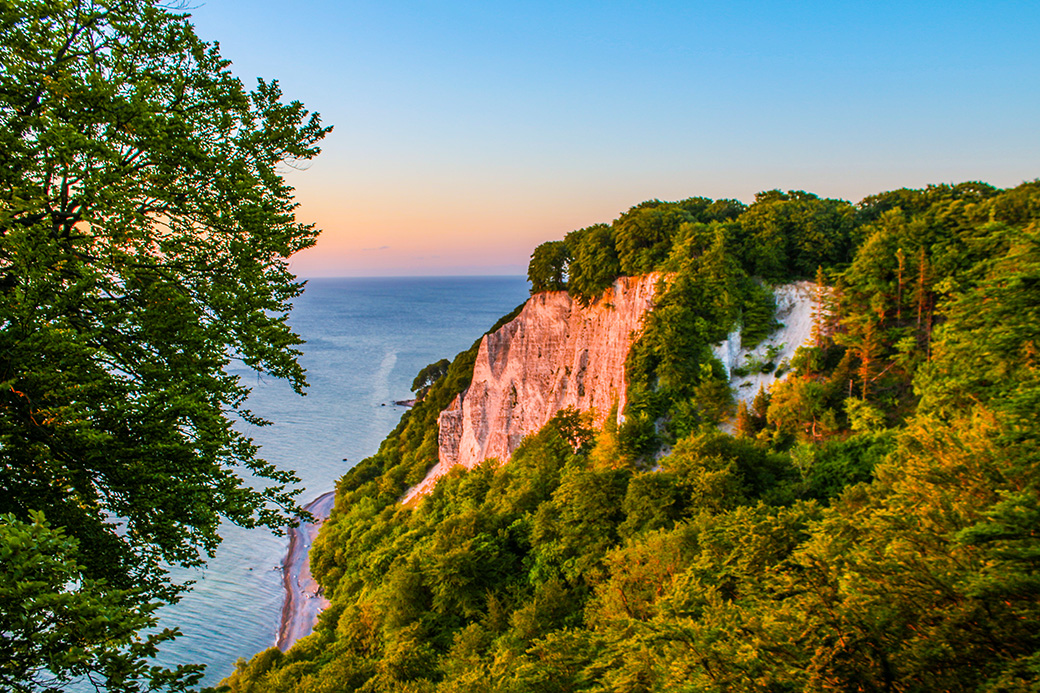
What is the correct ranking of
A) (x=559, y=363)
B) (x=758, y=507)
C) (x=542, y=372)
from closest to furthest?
(x=758, y=507)
(x=559, y=363)
(x=542, y=372)

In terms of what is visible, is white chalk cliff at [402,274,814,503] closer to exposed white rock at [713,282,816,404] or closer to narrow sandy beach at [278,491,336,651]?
exposed white rock at [713,282,816,404]

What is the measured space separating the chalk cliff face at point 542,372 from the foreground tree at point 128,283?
25.6 metres

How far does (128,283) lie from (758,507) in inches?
608

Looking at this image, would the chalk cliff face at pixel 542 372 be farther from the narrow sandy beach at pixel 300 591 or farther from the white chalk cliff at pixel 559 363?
the narrow sandy beach at pixel 300 591

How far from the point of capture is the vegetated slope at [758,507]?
8.36 meters

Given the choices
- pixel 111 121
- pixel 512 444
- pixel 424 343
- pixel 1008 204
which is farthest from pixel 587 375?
pixel 424 343

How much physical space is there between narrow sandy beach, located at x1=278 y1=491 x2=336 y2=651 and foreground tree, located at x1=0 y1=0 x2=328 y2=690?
99.0ft

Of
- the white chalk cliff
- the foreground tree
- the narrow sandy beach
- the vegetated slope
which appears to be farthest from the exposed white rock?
the narrow sandy beach

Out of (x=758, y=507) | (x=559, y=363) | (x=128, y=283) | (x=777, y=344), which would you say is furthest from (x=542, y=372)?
(x=128, y=283)

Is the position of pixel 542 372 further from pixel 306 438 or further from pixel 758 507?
pixel 306 438

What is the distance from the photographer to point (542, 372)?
41625mm

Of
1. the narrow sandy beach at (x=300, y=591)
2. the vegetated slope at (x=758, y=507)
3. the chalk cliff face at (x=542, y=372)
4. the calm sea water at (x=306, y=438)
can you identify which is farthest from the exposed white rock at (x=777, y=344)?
the narrow sandy beach at (x=300, y=591)

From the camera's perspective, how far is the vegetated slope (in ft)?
27.4

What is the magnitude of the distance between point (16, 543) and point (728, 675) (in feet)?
30.5
